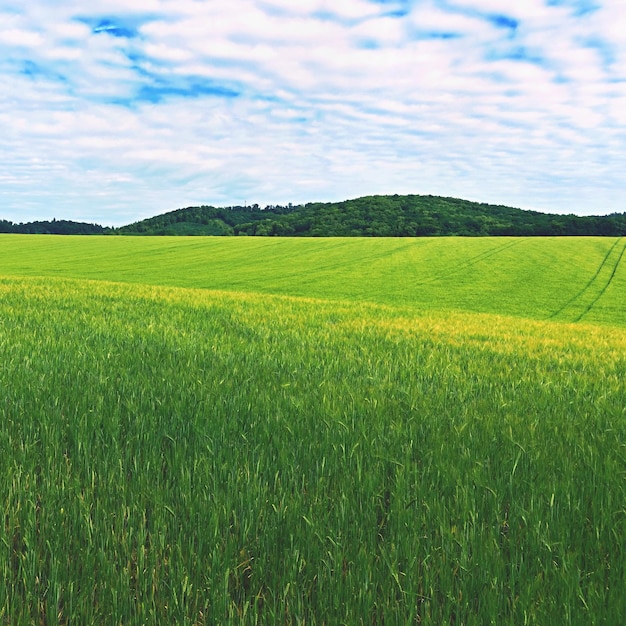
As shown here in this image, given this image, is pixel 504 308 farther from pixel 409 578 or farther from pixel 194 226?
pixel 194 226

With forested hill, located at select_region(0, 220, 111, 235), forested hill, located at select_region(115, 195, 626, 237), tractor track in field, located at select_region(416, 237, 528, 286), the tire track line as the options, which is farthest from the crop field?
forested hill, located at select_region(0, 220, 111, 235)

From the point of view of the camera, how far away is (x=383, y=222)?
100312 millimetres

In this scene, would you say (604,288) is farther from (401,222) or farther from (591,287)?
(401,222)

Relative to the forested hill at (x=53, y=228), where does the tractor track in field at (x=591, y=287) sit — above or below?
below

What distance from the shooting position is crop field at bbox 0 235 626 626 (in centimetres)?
209

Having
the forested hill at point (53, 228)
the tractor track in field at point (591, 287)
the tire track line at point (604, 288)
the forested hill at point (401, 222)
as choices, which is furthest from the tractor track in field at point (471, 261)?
the forested hill at point (53, 228)

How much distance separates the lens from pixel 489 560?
228 centimetres

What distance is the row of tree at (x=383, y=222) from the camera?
87125 millimetres

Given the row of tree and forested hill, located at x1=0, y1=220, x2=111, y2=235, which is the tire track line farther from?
forested hill, located at x1=0, y1=220, x2=111, y2=235

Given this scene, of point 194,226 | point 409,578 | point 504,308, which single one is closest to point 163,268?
point 504,308

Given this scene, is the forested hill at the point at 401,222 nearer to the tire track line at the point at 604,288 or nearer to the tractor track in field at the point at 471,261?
the tractor track in field at the point at 471,261

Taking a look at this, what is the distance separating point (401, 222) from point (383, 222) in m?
3.76

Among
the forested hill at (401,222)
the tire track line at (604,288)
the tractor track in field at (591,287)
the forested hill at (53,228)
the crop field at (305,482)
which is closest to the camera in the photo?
the crop field at (305,482)

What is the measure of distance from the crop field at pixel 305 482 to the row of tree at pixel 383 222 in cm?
8602
